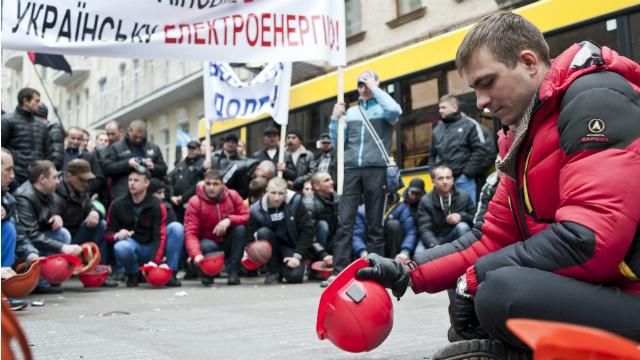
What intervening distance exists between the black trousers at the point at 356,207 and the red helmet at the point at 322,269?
2.14ft

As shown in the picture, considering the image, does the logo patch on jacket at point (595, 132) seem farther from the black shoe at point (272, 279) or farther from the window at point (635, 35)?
the black shoe at point (272, 279)

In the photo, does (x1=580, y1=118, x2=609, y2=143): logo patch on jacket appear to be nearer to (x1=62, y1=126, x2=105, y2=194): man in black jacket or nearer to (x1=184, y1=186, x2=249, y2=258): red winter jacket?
(x1=184, y1=186, x2=249, y2=258): red winter jacket

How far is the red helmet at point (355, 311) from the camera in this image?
2.02m

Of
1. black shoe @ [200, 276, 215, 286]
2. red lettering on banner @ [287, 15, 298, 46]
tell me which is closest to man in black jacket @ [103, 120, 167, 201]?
black shoe @ [200, 276, 215, 286]

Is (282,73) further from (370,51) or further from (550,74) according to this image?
A: (370,51)

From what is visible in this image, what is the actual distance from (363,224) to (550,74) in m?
5.42

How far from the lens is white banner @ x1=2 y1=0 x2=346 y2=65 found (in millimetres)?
4289

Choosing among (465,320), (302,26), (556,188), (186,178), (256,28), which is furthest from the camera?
(186,178)

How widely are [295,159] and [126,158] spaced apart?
7.31ft

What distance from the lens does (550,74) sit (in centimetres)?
185

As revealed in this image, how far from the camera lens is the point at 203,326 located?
3762mm

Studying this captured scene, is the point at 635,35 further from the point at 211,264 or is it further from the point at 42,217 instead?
the point at 42,217

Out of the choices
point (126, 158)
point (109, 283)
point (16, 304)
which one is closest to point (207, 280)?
point (109, 283)

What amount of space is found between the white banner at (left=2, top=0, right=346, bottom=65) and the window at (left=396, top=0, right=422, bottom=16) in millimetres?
10926
